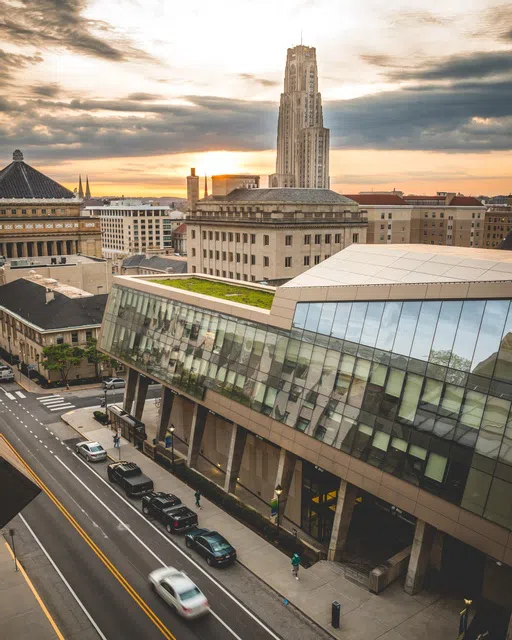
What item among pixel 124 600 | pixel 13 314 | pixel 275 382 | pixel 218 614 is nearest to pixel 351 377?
pixel 275 382

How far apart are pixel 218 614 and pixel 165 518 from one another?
9.83 metres

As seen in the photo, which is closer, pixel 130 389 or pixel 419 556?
pixel 419 556

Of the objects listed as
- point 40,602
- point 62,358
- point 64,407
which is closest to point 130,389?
point 64,407

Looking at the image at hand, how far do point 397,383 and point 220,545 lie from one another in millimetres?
14262

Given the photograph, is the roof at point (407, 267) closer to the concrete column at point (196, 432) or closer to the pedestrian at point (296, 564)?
the concrete column at point (196, 432)

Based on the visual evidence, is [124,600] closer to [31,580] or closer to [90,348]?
[31,580]

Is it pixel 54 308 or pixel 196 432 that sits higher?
pixel 196 432

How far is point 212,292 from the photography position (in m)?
51.4

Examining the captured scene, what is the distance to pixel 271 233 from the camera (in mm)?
85875

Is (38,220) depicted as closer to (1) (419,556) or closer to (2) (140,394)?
(2) (140,394)

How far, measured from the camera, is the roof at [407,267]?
28.1 meters

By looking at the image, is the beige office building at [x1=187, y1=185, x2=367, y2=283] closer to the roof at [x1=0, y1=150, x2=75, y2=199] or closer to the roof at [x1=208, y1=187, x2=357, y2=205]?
the roof at [x1=208, y1=187, x2=357, y2=205]

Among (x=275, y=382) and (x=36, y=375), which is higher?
(x=275, y=382)

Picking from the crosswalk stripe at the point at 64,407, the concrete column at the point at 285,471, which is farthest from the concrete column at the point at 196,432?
the crosswalk stripe at the point at 64,407
